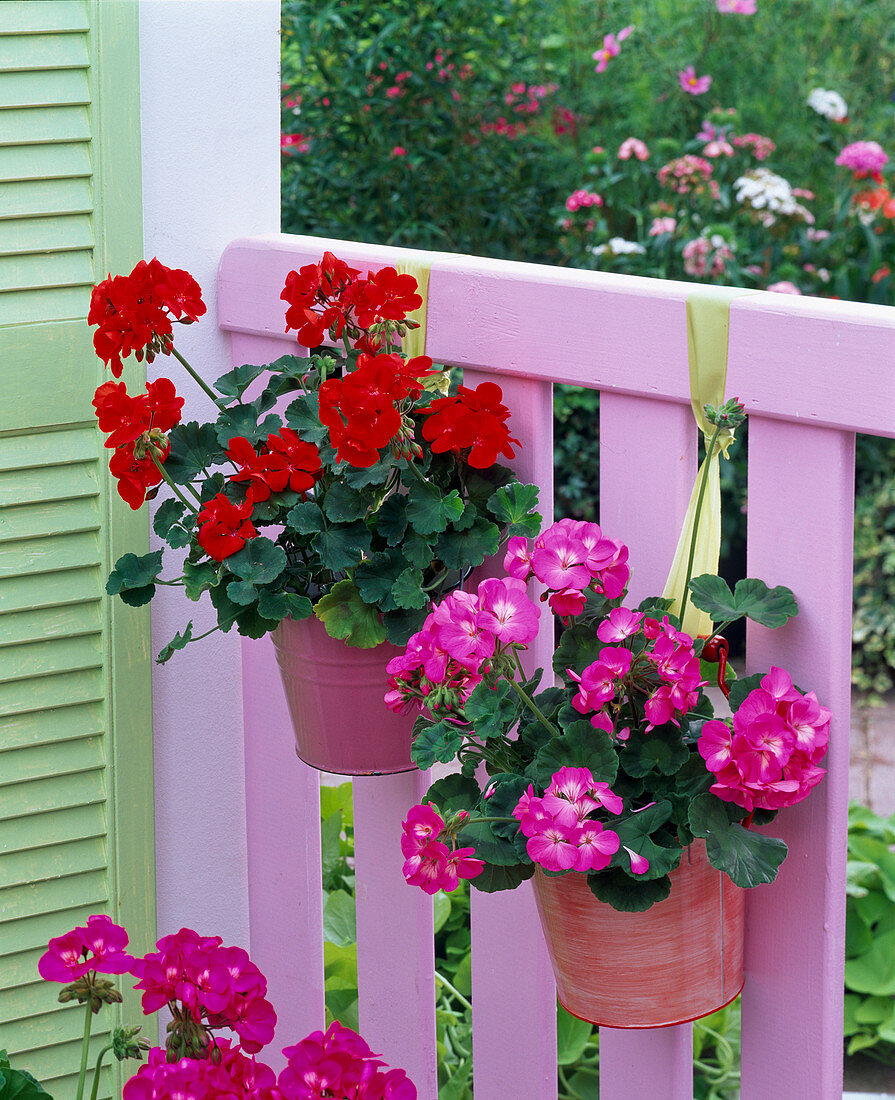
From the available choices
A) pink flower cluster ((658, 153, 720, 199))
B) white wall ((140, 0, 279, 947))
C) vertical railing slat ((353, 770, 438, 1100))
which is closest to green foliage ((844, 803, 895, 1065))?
vertical railing slat ((353, 770, 438, 1100))

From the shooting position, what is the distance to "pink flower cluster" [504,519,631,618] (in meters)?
1.10

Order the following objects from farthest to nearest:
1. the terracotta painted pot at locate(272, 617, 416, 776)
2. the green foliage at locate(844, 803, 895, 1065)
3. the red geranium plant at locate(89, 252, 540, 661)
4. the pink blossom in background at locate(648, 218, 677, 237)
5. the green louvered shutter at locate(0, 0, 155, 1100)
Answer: the pink blossom in background at locate(648, 218, 677, 237) → the green foliage at locate(844, 803, 895, 1065) → the green louvered shutter at locate(0, 0, 155, 1100) → the terracotta painted pot at locate(272, 617, 416, 776) → the red geranium plant at locate(89, 252, 540, 661)

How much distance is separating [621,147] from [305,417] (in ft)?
11.7

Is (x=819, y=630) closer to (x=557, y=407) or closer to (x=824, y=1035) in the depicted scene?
(x=824, y=1035)

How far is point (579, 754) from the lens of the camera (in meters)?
1.08

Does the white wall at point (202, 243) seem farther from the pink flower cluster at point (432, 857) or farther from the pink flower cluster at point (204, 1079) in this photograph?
the pink flower cluster at point (432, 857)

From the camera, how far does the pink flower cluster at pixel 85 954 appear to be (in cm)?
125

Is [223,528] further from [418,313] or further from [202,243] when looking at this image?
[202,243]

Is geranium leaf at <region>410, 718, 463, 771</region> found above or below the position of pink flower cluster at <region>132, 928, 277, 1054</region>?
above

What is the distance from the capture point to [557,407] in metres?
4.14

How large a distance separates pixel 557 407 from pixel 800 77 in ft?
5.58

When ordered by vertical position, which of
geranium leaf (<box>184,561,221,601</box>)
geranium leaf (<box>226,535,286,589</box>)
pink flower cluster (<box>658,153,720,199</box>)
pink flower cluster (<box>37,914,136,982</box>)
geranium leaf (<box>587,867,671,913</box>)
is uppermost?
pink flower cluster (<box>658,153,720,199</box>)

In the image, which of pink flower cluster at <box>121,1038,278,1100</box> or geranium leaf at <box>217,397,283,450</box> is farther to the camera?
geranium leaf at <box>217,397,283,450</box>

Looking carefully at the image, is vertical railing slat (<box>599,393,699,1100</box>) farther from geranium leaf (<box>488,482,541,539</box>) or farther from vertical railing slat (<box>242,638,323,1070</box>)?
vertical railing slat (<box>242,638,323,1070</box>)
